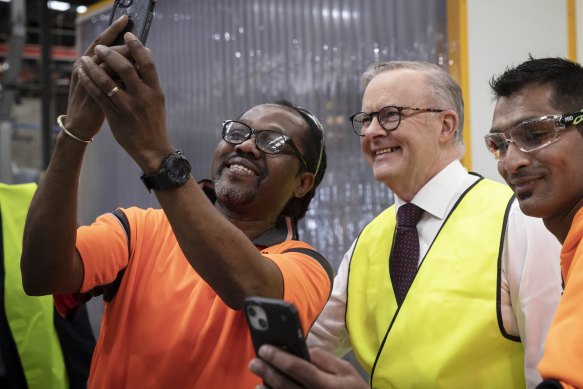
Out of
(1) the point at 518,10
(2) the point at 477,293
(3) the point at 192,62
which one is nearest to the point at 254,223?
(2) the point at 477,293

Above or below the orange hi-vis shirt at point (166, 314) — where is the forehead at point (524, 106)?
above

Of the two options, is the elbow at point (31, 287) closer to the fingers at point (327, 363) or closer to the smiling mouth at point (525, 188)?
the fingers at point (327, 363)

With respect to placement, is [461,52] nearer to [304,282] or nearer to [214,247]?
[304,282]

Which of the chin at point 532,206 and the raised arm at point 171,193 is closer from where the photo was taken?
the raised arm at point 171,193

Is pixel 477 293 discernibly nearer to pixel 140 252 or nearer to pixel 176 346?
pixel 176 346

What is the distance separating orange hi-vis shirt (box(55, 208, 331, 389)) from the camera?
1453mm

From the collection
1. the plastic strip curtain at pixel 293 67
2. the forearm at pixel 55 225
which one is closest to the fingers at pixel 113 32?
the forearm at pixel 55 225

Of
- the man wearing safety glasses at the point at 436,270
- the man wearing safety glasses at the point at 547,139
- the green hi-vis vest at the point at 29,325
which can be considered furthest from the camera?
the green hi-vis vest at the point at 29,325

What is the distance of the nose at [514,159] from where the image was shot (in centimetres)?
133

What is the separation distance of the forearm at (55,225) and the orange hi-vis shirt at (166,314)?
77mm

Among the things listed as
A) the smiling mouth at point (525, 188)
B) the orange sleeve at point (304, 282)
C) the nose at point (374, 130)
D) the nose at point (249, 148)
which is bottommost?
the orange sleeve at point (304, 282)

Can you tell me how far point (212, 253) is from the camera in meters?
1.23

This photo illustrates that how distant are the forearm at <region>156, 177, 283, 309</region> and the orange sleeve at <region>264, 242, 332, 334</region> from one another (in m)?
0.10

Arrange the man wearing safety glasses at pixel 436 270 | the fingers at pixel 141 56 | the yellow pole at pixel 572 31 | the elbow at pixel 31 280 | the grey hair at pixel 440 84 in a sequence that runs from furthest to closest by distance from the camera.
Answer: the yellow pole at pixel 572 31 < the grey hair at pixel 440 84 < the man wearing safety glasses at pixel 436 270 < the elbow at pixel 31 280 < the fingers at pixel 141 56
